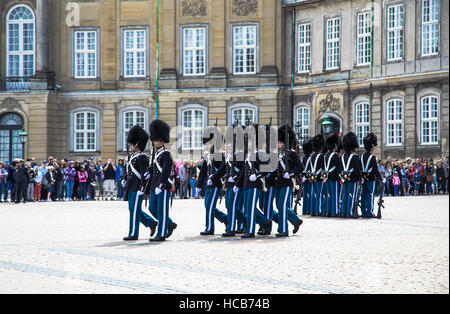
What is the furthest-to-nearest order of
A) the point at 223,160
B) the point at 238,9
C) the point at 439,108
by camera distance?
1. the point at 238,9
2. the point at 439,108
3. the point at 223,160

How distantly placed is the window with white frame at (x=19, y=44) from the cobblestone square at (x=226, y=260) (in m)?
26.6

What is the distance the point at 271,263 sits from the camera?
1112 cm

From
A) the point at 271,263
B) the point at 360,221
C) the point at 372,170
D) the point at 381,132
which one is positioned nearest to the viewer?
the point at 271,263

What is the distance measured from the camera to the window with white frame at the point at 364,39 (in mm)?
39000

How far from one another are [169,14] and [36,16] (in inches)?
245

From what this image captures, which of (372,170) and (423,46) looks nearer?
(372,170)

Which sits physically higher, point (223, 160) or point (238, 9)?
point (238, 9)

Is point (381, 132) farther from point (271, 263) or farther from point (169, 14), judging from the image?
point (271, 263)

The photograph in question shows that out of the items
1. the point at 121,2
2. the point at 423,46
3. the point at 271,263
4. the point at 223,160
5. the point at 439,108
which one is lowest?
the point at 271,263

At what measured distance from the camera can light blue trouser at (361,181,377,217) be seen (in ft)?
69.3

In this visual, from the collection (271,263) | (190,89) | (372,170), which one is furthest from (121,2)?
(271,263)

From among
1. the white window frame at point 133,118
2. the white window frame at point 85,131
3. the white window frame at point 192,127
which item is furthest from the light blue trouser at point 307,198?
the white window frame at point 85,131

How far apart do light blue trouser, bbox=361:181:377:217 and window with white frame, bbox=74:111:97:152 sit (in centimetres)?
2433

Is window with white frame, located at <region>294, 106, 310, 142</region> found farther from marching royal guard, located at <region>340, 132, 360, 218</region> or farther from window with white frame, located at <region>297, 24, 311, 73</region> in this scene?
marching royal guard, located at <region>340, 132, 360, 218</region>
